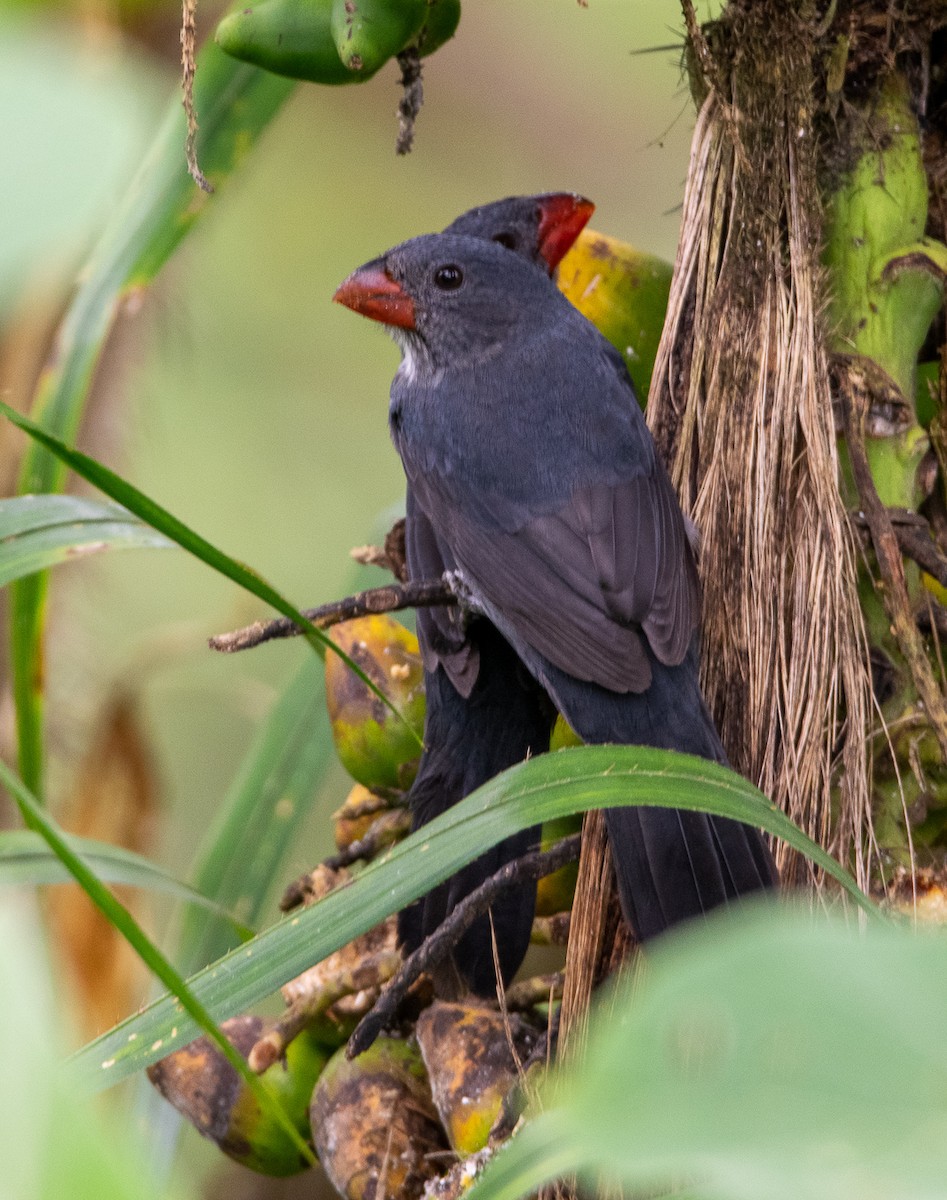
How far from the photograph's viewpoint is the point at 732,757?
4.44ft

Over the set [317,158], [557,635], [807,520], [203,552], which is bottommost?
[557,635]

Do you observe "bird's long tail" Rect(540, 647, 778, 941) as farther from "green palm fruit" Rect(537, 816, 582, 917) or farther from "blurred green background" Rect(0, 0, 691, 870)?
"blurred green background" Rect(0, 0, 691, 870)

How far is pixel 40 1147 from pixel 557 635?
1.26 m

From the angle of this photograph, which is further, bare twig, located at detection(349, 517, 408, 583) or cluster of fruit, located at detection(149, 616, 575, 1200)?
bare twig, located at detection(349, 517, 408, 583)

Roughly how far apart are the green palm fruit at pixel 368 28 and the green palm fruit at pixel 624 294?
0.51m

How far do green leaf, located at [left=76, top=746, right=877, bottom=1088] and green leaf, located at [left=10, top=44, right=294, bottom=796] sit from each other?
0.65 metres

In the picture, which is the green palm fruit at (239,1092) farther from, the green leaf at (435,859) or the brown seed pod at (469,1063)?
the green leaf at (435,859)

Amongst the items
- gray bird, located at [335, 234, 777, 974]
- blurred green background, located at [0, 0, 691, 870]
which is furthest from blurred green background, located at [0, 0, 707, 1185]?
gray bird, located at [335, 234, 777, 974]

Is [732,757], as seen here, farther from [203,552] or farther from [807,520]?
[203,552]

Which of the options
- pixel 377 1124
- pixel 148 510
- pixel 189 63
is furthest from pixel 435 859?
pixel 189 63

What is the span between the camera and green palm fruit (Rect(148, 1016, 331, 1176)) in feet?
4.37

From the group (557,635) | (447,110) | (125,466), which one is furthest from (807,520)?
(447,110)

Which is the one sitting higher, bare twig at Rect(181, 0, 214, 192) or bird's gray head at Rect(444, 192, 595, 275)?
bare twig at Rect(181, 0, 214, 192)

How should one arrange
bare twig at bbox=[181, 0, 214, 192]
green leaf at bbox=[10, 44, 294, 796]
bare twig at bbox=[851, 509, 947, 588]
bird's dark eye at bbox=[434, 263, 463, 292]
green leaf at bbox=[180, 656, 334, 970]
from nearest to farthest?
bare twig at bbox=[181, 0, 214, 192]
bare twig at bbox=[851, 509, 947, 588]
green leaf at bbox=[10, 44, 294, 796]
green leaf at bbox=[180, 656, 334, 970]
bird's dark eye at bbox=[434, 263, 463, 292]
